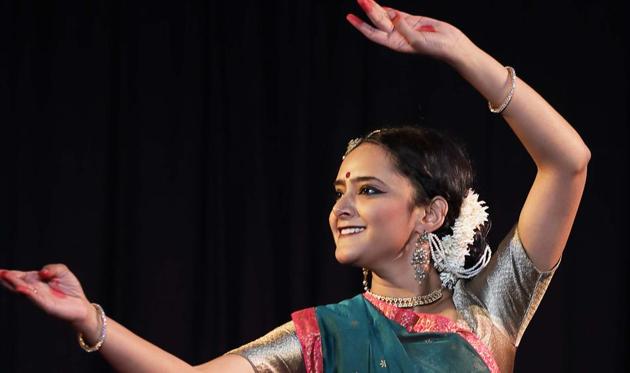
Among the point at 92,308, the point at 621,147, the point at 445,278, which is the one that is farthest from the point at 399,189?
the point at 621,147

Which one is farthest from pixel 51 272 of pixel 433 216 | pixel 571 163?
pixel 571 163

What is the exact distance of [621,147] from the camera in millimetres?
3877

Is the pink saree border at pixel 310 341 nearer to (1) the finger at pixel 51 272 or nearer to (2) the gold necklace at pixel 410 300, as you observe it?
(2) the gold necklace at pixel 410 300

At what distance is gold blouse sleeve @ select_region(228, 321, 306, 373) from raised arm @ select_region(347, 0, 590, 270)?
1.86 ft

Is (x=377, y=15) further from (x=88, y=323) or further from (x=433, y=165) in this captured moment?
(x=88, y=323)

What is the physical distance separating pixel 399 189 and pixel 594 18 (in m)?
1.81

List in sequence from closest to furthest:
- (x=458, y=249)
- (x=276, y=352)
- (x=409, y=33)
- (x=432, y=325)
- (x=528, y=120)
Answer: (x=409, y=33) → (x=528, y=120) → (x=276, y=352) → (x=432, y=325) → (x=458, y=249)

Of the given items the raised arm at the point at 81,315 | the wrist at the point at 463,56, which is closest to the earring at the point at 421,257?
the wrist at the point at 463,56

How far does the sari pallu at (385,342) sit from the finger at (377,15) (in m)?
0.68

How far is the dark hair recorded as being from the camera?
2.47m

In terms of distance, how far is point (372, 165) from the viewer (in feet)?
8.05

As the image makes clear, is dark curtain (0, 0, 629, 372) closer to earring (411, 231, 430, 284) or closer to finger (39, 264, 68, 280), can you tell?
earring (411, 231, 430, 284)

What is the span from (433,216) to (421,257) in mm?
102

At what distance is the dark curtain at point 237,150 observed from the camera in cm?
350
